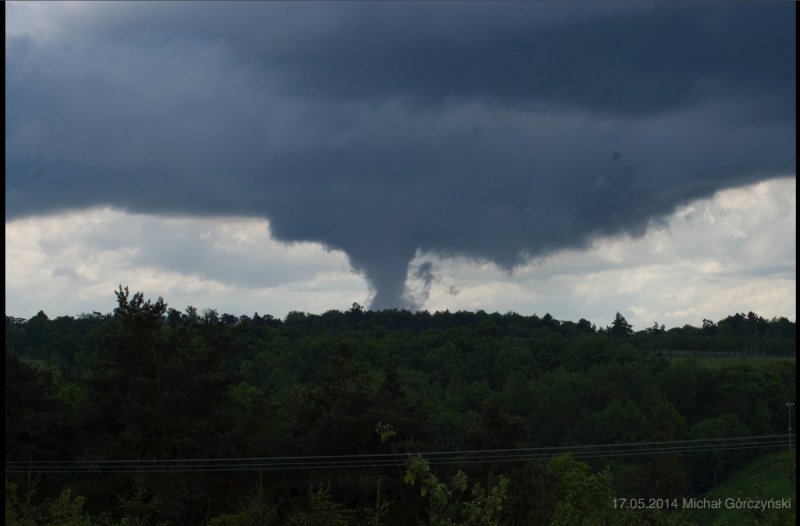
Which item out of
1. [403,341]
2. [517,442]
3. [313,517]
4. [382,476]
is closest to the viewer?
[313,517]

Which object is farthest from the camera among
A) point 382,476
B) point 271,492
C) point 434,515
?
point 271,492

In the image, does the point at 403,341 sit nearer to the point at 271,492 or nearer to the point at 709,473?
the point at 709,473

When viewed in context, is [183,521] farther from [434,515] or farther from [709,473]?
[709,473]

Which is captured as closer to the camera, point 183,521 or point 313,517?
point 313,517

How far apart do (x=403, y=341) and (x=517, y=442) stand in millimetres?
104109

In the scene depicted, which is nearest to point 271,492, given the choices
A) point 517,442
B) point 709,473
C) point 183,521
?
point 183,521

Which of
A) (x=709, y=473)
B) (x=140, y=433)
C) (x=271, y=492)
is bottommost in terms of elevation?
(x=709, y=473)

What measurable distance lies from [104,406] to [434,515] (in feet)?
100

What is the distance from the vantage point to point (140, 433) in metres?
38.0

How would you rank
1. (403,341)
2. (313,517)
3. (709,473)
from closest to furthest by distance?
(313,517), (709,473), (403,341)

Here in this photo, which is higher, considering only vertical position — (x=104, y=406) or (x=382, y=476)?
(x=104, y=406)

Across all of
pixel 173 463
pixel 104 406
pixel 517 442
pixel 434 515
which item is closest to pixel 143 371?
pixel 104 406

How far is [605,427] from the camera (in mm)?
116000

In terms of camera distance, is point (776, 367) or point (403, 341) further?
point (403, 341)
